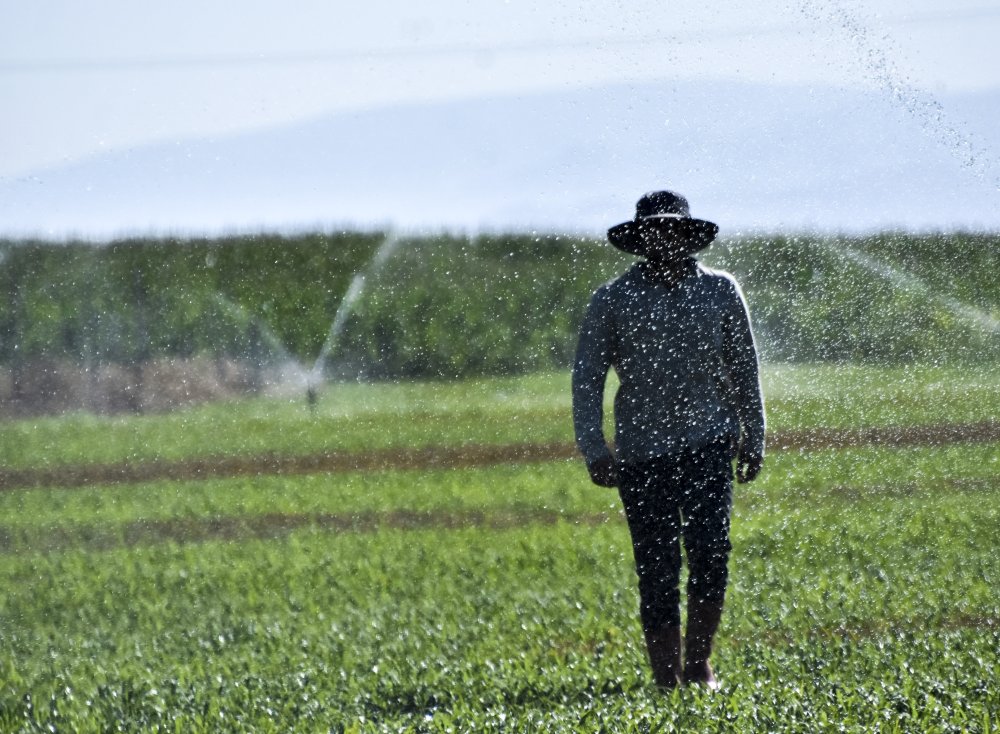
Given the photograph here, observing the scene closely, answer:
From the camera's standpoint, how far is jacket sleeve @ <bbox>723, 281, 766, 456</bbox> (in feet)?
13.8

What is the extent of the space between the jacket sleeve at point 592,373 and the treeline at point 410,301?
591 cm

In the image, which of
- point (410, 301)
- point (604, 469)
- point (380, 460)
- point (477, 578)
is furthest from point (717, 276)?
point (410, 301)

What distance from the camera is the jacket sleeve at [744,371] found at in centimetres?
422

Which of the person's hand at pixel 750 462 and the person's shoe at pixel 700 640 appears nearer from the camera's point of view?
the person's hand at pixel 750 462

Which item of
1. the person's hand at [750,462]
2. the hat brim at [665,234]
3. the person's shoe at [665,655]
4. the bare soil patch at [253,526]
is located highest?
the hat brim at [665,234]

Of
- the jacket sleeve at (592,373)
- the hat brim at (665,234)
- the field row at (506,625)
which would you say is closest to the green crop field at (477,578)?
the field row at (506,625)

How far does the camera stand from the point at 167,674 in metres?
5.20

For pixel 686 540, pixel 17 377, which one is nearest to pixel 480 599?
pixel 686 540

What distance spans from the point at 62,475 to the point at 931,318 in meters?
6.82

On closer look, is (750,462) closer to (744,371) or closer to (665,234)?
(744,371)

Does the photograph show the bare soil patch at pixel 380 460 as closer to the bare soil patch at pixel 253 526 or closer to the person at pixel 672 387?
the bare soil patch at pixel 253 526

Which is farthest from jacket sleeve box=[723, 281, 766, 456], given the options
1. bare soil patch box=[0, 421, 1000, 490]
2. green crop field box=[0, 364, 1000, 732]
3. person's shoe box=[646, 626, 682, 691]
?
bare soil patch box=[0, 421, 1000, 490]

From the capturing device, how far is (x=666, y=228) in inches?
164

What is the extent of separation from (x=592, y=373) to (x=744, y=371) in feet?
1.51
